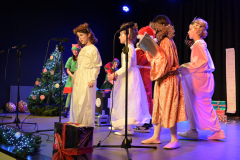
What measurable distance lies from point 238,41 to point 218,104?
1.93m

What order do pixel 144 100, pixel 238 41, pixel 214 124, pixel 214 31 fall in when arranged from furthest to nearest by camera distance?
pixel 214 31, pixel 238 41, pixel 144 100, pixel 214 124

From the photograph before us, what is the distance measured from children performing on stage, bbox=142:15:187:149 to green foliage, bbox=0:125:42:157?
1.28 metres

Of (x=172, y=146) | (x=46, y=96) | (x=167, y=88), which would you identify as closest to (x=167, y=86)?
(x=167, y=88)

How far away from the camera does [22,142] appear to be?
227 cm

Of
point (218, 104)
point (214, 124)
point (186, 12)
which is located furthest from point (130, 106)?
point (186, 12)

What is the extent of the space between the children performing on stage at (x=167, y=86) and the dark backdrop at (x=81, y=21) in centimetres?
459

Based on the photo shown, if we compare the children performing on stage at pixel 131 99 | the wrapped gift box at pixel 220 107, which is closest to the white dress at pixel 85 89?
the children performing on stage at pixel 131 99

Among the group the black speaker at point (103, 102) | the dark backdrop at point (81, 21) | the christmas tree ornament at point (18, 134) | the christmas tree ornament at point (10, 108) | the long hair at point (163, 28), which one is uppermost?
the dark backdrop at point (81, 21)

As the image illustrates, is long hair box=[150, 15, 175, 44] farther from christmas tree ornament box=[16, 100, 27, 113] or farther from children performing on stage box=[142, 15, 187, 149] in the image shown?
christmas tree ornament box=[16, 100, 27, 113]

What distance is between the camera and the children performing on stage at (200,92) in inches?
118

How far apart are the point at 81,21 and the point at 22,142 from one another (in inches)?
277

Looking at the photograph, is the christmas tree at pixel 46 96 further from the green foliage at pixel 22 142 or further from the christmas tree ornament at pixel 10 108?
the green foliage at pixel 22 142

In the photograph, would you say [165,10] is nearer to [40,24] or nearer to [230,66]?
[230,66]

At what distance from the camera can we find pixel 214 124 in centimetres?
301
